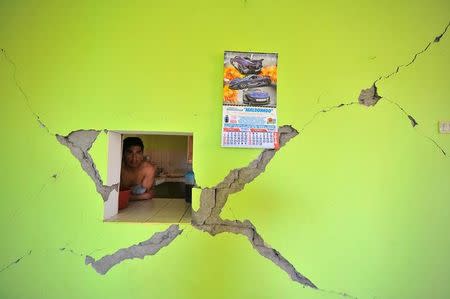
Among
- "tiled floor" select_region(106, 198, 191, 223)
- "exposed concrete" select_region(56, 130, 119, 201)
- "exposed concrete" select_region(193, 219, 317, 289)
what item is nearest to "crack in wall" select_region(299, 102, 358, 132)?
"exposed concrete" select_region(193, 219, 317, 289)

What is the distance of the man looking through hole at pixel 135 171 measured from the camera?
6.02 feet

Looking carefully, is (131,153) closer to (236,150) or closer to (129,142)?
(129,142)

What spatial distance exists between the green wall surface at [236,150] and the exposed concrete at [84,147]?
0.10ft

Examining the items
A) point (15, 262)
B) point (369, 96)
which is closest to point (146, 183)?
point (15, 262)

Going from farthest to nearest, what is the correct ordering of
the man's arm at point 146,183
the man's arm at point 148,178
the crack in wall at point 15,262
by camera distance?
the man's arm at point 148,178 → the man's arm at point 146,183 → the crack in wall at point 15,262

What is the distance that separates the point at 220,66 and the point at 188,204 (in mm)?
885

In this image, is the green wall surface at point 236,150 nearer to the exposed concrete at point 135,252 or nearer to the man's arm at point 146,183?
the exposed concrete at point 135,252

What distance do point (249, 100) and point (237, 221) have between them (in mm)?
591

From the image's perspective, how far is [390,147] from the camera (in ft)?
4.11

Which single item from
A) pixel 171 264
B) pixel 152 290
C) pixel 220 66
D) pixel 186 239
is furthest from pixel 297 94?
pixel 152 290

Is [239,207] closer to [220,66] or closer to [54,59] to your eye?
[220,66]

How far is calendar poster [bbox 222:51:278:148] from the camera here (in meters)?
1.22

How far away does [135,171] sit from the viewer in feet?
6.41

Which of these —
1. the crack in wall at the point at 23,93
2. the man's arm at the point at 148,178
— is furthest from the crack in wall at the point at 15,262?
the man's arm at the point at 148,178
